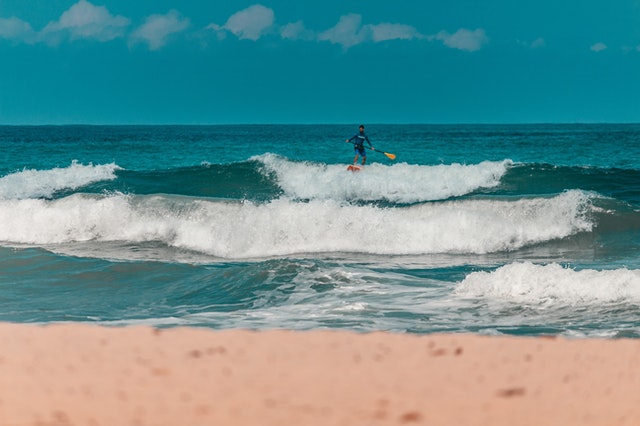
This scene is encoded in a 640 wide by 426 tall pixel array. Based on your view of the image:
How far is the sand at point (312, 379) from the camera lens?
369 cm

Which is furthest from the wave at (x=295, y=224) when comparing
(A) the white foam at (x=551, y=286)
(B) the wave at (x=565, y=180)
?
(B) the wave at (x=565, y=180)

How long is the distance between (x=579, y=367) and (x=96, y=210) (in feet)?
46.2

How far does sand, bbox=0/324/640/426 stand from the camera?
145 inches

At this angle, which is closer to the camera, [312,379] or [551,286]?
[312,379]

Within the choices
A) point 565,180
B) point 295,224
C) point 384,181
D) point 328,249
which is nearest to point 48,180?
point 384,181

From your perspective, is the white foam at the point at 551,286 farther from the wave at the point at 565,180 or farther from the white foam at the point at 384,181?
the wave at the point at 565,180

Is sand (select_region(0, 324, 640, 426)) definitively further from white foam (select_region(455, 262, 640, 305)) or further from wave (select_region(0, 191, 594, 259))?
wave (select_region(0, 191, 594, 259))

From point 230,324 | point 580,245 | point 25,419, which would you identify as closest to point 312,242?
point 580,245

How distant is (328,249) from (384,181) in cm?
833

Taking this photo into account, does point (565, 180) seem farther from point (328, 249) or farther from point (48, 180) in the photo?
point (48, 180)

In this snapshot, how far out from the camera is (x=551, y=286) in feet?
28.2

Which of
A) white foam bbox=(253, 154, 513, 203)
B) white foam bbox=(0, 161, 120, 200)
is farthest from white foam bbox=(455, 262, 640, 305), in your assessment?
white foam bbox=(0, 161, 120, 200)

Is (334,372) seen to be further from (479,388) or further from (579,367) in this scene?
(579,367)

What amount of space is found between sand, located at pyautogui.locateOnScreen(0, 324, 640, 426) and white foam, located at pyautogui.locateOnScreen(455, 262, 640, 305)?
9.25 feet
